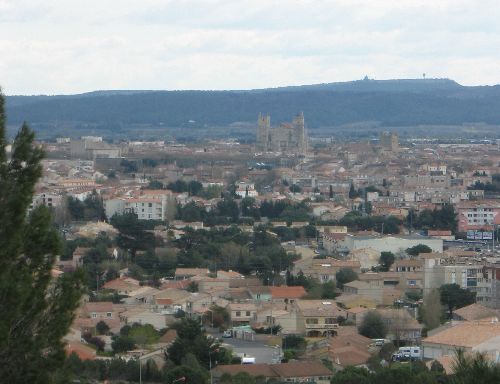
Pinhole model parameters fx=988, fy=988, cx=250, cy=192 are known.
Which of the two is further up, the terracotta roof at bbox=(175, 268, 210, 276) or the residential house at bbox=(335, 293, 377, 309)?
the residential house at bbox=(335, 293, 377, 309)

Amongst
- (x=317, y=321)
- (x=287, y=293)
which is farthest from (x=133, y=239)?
(x=317, y=321)

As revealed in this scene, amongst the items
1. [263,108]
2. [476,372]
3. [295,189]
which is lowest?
[295,189]

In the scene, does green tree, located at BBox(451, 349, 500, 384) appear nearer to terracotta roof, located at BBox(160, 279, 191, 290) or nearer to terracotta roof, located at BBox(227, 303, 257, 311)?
terracotta roof, located at BBox(227, 303, 257, 311)

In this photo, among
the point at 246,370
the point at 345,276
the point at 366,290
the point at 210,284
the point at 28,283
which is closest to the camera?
the point at 28,283

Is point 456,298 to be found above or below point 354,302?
above

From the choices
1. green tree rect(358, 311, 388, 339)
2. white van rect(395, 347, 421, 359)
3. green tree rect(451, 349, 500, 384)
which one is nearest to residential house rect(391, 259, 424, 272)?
green tree rect(358, 311, 388, 339)

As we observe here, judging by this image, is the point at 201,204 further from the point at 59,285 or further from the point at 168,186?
the point at 59,285

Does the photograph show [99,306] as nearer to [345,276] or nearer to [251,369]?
[251,369]
